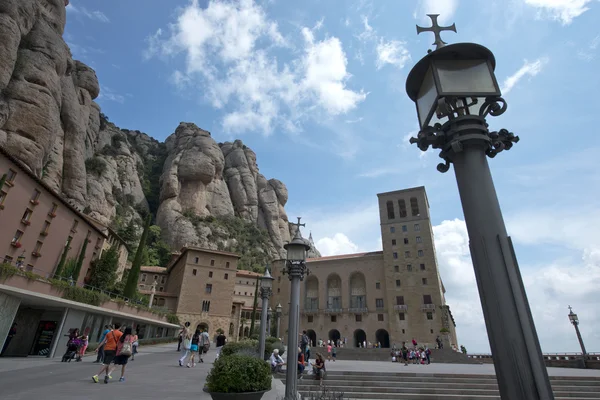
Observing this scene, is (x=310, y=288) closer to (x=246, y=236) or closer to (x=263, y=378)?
(x=246, y=236)

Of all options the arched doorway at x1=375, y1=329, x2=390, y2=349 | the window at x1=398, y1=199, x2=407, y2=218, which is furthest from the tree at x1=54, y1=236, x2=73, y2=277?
the window at x1=398, y1=199, x2=407, y2=218

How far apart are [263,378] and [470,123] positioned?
19.5 ft

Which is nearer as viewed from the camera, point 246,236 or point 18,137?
point 18,137

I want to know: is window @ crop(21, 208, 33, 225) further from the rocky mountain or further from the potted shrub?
the potted shrub

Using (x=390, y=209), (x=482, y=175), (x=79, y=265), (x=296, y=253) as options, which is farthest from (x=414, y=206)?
(x=482, y=175)

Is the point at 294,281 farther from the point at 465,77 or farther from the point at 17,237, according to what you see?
the point at 17,237

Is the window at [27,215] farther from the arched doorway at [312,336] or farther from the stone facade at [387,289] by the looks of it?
the arched doorway at [312,336]

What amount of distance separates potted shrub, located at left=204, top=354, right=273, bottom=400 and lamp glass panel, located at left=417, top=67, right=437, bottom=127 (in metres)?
5.43

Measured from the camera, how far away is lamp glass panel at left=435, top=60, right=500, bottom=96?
9.50 ft

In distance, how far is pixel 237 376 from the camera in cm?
602

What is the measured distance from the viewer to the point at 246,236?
79.9m

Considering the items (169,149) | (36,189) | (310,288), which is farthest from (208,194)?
(36,189)

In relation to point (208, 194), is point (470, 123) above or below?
below

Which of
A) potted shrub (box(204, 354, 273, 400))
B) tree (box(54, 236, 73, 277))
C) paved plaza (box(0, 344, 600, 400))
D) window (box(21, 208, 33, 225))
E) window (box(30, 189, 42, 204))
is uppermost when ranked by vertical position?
window (box(30, 189, 42, 204))
